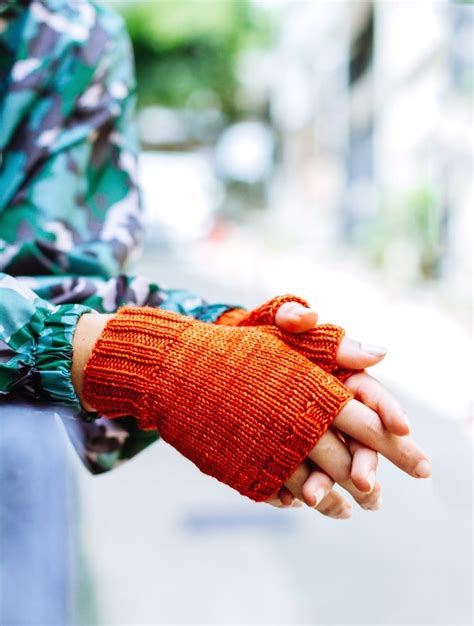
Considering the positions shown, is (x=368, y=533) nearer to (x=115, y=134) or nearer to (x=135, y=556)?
(x=135, y=556)

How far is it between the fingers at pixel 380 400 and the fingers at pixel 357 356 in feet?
0.06

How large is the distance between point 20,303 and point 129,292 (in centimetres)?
22

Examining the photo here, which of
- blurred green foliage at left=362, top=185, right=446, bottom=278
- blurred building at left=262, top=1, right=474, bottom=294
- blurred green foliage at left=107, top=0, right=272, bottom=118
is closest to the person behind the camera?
blurred building at left=262, top=1, right=474, bottom=294

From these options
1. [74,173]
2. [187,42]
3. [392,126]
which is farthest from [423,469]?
[187,42]

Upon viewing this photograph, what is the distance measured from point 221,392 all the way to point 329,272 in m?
1.93

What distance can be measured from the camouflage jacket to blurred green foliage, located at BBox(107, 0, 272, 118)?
13.2 metres

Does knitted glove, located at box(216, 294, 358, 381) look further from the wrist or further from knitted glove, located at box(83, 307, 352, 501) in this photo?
the wrist

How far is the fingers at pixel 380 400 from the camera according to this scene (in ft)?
2.56

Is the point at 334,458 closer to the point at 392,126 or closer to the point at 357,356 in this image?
the point at 357,356

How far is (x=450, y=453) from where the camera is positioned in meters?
0.94

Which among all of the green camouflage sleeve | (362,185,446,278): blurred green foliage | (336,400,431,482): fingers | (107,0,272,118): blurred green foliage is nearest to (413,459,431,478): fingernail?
(336,400,431,482): fingers

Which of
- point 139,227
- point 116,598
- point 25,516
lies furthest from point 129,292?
point 116,598

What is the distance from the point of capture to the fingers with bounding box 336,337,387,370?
2.74 ft

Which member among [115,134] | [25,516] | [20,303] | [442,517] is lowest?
[442,517]
